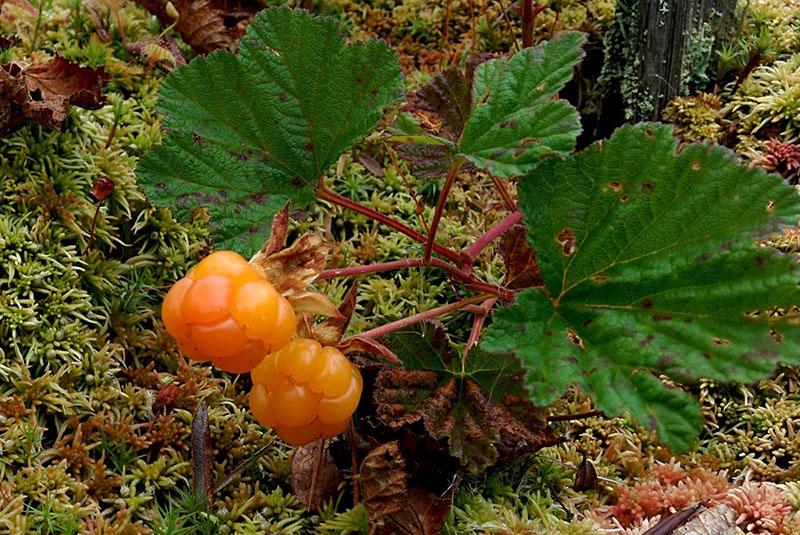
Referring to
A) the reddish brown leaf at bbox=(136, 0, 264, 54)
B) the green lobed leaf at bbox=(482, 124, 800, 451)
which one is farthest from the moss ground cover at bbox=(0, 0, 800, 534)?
the green lobed leaf at bbox=(482, 124, 800, 451)

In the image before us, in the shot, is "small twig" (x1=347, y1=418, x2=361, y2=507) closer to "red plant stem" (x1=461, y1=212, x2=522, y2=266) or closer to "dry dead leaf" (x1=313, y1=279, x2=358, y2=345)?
"dry dead leaf" (x1=313, y1=279, x2=358, y2=345)

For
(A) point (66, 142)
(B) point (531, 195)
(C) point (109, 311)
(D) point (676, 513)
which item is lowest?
(D) point (676, 513)

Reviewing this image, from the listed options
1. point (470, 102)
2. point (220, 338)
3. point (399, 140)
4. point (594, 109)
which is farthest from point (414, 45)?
point (220, 338)

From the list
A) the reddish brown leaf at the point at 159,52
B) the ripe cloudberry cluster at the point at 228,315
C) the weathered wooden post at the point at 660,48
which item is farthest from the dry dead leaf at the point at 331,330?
the weathered wooden post at the point at 660,48

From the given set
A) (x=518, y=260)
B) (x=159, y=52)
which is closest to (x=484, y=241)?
(x=518, y=260)

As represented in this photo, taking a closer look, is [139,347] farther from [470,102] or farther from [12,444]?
[470,102]

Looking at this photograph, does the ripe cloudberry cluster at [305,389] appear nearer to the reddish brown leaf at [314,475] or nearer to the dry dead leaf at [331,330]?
the dry dead leaf at [331,330]

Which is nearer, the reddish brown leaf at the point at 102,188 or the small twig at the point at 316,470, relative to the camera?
the small twig at the point at 316,470

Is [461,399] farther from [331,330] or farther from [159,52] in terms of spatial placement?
[159,52]
